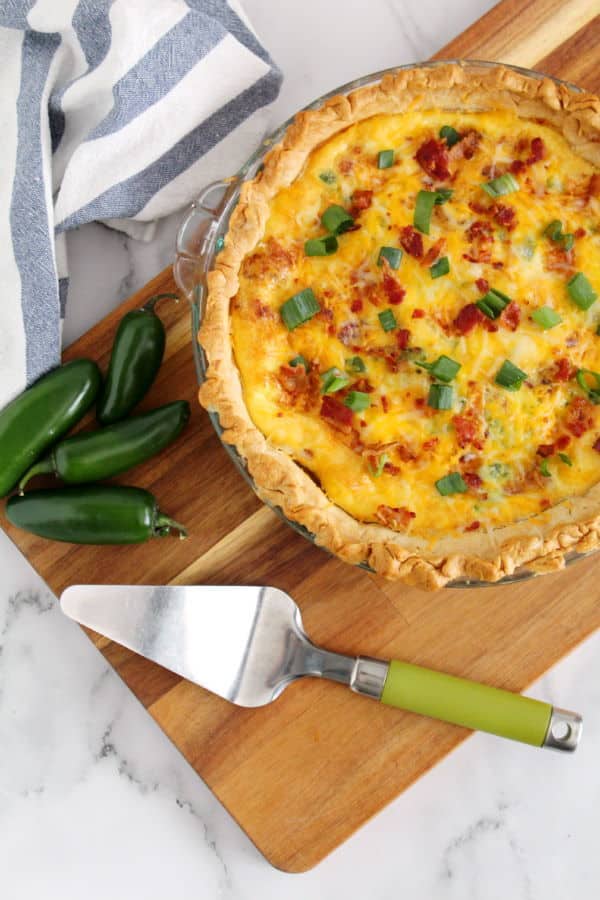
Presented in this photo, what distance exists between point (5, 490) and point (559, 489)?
154cm

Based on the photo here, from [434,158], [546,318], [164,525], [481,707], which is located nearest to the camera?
[546,318]

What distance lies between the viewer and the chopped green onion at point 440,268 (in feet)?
7.31

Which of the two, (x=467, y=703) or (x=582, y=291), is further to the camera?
(x=467, y=703)

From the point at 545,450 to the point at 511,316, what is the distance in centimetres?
35

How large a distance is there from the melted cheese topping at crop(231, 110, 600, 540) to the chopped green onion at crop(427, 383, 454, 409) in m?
0.03

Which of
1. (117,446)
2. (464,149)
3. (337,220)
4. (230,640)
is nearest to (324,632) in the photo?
(230,640)

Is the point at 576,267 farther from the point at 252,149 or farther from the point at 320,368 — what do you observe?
the point at 252,149

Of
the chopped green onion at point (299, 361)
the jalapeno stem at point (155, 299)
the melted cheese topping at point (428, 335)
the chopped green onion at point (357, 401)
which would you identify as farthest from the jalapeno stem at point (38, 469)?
the chopped green onion at point (357, 401)

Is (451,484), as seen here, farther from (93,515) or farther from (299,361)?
(93,515)

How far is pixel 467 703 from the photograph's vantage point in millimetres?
2424

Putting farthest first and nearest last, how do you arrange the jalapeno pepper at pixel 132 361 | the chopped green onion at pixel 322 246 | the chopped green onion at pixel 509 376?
the jalapeno pepper at pixel 132 361 → the chopped green onion at pixel 322 246 → the chopped green onion at pixel 509 376

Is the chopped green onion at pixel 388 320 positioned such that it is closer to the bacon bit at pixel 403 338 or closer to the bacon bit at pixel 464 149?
the bacon bit at pixel 403 338

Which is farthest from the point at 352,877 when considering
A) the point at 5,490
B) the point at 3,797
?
the point at 5,490

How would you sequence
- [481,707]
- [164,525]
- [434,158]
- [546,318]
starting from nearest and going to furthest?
[546,318] → [434,158] → [481,707] → [164,525]
